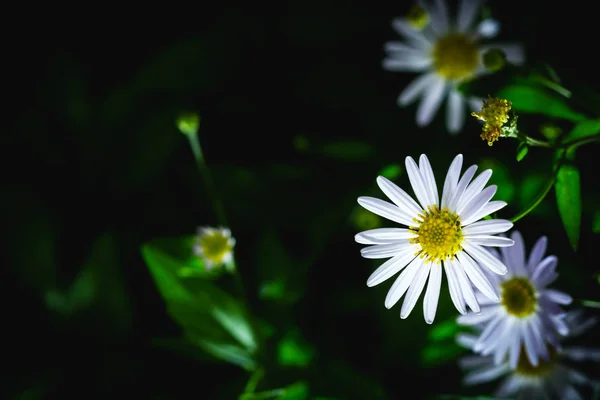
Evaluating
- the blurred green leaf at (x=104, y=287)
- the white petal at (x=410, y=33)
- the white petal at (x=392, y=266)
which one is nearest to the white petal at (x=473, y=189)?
the white petal at (x=392, y=266)

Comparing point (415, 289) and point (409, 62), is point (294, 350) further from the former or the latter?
point (409, 62)

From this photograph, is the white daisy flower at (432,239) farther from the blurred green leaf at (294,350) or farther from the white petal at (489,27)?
the white petal at (489,27)

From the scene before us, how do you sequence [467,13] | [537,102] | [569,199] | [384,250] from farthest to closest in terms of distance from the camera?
[467,13]
[537,102]
[384,250]
[569,199]

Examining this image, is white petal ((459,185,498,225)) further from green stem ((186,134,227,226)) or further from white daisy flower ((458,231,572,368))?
green stem ((186,134,227,226))

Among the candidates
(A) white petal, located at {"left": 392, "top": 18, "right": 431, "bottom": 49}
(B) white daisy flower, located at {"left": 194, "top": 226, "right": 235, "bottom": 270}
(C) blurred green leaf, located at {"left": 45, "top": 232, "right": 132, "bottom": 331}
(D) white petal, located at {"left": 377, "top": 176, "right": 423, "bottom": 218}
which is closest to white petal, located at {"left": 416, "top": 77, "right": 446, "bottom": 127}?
(A) white petal, located at {"left": 392, "top": 18, "right": 431, "bottom": 49}

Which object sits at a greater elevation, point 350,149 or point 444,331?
point 350,149

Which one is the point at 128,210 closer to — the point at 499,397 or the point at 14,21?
the point at 14,21

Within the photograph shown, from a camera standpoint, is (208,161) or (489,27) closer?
(489,27)

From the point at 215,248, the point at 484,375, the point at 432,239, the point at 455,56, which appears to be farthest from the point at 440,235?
the point at 455,56

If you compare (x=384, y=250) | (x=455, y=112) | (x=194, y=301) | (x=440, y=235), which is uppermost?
(x=455, y=112)

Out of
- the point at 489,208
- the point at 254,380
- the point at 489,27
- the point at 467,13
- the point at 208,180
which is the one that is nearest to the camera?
the point at 489,208
